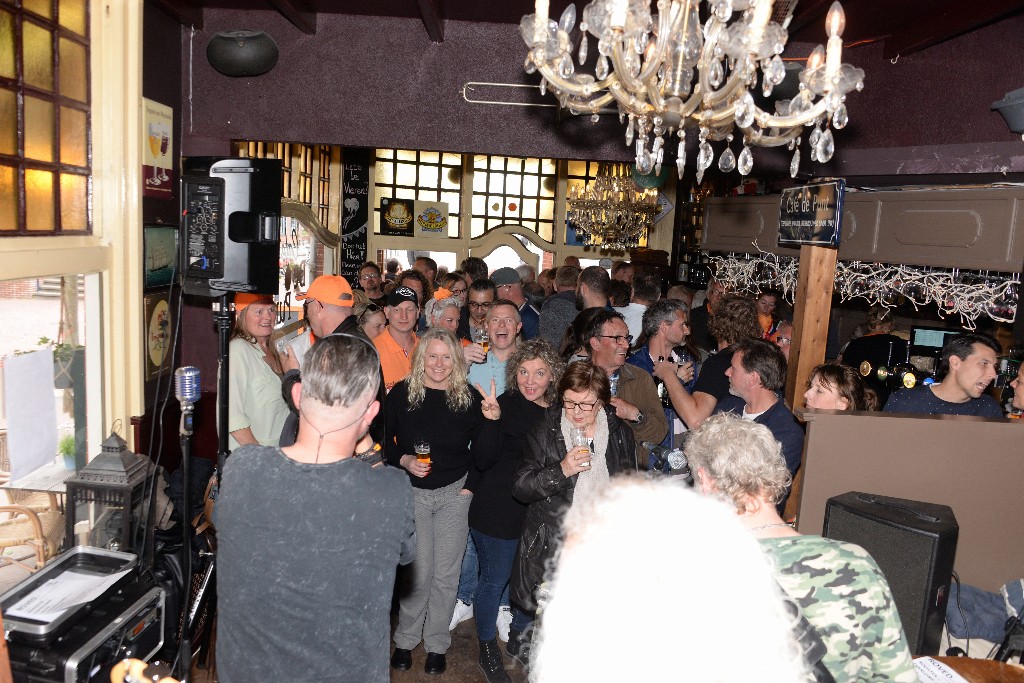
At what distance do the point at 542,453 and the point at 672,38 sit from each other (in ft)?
5.22

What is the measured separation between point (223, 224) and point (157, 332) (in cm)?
107

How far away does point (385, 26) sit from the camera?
14.8 ft

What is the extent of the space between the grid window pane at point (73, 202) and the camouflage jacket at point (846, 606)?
10.4 feet

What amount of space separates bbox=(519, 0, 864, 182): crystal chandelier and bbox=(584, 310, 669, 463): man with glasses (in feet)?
3.40

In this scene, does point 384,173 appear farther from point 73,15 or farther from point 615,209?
point 73,15

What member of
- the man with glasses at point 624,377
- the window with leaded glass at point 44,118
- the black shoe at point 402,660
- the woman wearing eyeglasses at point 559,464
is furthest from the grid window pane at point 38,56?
the black shoe at point 402,660

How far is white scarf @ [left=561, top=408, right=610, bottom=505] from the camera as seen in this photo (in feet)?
9.82

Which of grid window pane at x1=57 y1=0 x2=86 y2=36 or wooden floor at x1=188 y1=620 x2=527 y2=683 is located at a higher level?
grid window pane at x1=57 y1=0 x2=86 y2=36

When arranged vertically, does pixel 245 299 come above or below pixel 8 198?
below

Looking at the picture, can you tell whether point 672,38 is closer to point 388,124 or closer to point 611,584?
point 611,584

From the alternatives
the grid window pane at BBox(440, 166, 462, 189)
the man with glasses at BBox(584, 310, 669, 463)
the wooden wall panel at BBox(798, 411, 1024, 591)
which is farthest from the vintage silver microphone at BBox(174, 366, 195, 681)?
the grid window pane at BBox(440, 166, 462, 189)

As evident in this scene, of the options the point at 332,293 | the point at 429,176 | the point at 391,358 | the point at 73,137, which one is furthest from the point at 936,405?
the point at 429,176

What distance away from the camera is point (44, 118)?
3.11 meters

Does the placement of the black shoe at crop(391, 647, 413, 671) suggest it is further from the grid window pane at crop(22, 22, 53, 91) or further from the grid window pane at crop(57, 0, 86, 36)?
the grid window pane at crop(57, 0, 86, 36)
